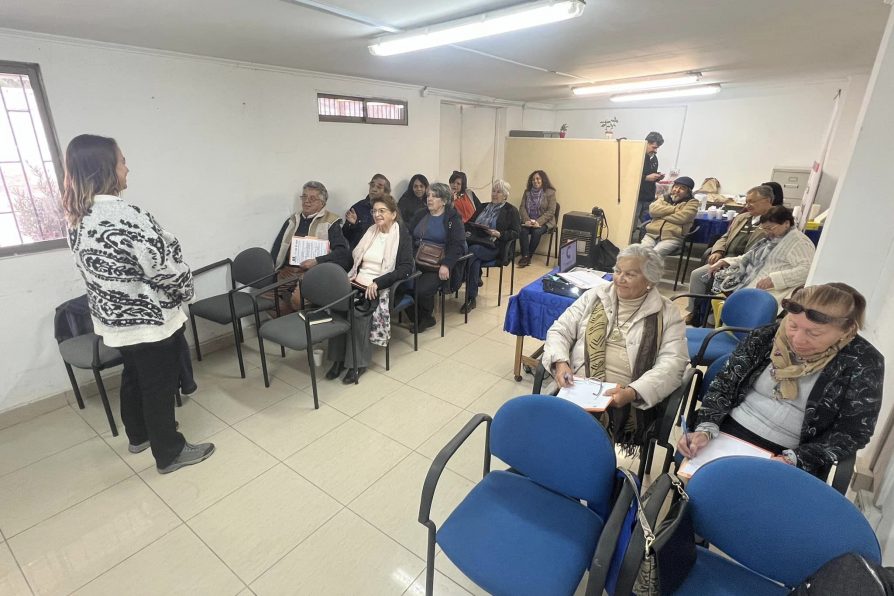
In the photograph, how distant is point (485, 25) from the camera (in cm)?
211

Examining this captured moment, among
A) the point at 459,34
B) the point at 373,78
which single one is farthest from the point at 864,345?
the point at 373,78

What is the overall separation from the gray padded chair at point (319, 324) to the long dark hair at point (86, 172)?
126 centimetres

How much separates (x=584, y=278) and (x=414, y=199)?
2.69m

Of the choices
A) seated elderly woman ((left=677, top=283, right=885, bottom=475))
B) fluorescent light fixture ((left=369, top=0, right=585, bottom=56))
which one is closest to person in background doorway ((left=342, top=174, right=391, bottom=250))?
fluorescent light fixture ((left=369, top=0, right=585, bottom=56))

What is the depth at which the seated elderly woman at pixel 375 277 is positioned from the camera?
10.3 ft

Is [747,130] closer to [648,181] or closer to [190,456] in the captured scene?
[648,181]

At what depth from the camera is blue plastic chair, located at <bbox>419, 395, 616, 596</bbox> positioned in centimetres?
128

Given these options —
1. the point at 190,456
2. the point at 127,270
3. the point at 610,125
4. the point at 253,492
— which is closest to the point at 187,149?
the point at 127,270

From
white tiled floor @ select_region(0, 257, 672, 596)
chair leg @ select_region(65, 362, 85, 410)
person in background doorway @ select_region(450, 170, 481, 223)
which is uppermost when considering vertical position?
person in background doorway @ select_region(450, 170, 481, 223)

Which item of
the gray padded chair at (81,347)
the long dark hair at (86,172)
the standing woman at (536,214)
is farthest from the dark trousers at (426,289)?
the standing woman at (536,214)

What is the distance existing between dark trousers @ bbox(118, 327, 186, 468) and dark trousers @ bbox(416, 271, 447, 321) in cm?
190

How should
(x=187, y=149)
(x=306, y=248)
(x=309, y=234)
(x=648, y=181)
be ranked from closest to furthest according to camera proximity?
(x=187, y=149) → (x=306, y=248) → (x=309, y=234) → (x=648, y=181)

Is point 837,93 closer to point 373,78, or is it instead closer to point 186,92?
point 373,78

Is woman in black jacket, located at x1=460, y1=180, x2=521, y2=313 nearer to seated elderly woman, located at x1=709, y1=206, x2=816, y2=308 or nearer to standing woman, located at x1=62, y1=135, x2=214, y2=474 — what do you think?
seated elderly woman, located at x1=709, y1=206, x2=816, y2=308
